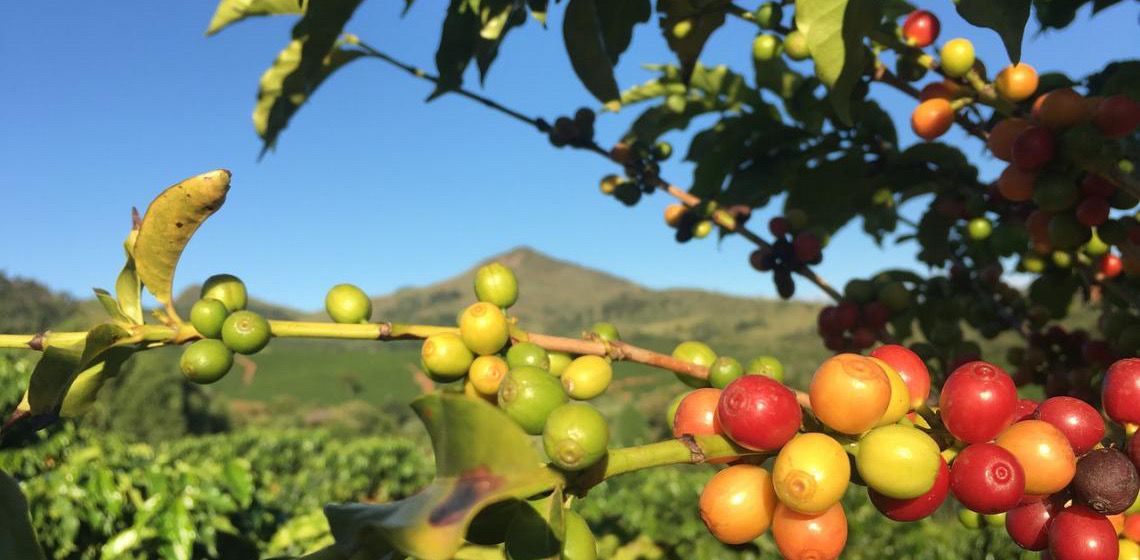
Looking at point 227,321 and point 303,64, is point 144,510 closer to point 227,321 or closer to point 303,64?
point 303,64

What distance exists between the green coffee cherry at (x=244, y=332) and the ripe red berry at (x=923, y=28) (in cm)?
166

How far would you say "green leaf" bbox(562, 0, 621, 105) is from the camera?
1997mm

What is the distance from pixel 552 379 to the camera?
93 cm

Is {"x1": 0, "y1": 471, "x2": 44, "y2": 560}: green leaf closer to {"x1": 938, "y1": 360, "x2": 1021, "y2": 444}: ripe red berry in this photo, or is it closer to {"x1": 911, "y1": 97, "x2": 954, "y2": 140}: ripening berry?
{"x1": 938, "y1": 360, "x2": 1021, "y2": 444}: ripe red berry

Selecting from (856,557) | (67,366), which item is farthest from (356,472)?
(67,366)

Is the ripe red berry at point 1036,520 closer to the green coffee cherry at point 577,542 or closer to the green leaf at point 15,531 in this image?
the green coffee cherry at point 577,542

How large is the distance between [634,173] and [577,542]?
1736 mm

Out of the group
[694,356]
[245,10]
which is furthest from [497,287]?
[245,10]

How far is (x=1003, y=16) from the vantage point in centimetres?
119

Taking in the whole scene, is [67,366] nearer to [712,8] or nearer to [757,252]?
[712,8]

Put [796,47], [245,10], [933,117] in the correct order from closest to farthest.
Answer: [933,117]
[796,47]
[245,10]

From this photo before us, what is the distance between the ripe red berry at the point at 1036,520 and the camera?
96 centimetres

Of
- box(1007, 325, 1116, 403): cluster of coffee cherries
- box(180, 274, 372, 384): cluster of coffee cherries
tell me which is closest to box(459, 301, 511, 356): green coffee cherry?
box(180, 274, 372, 384): cluster of coffee cherries

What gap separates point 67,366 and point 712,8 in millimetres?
1668
